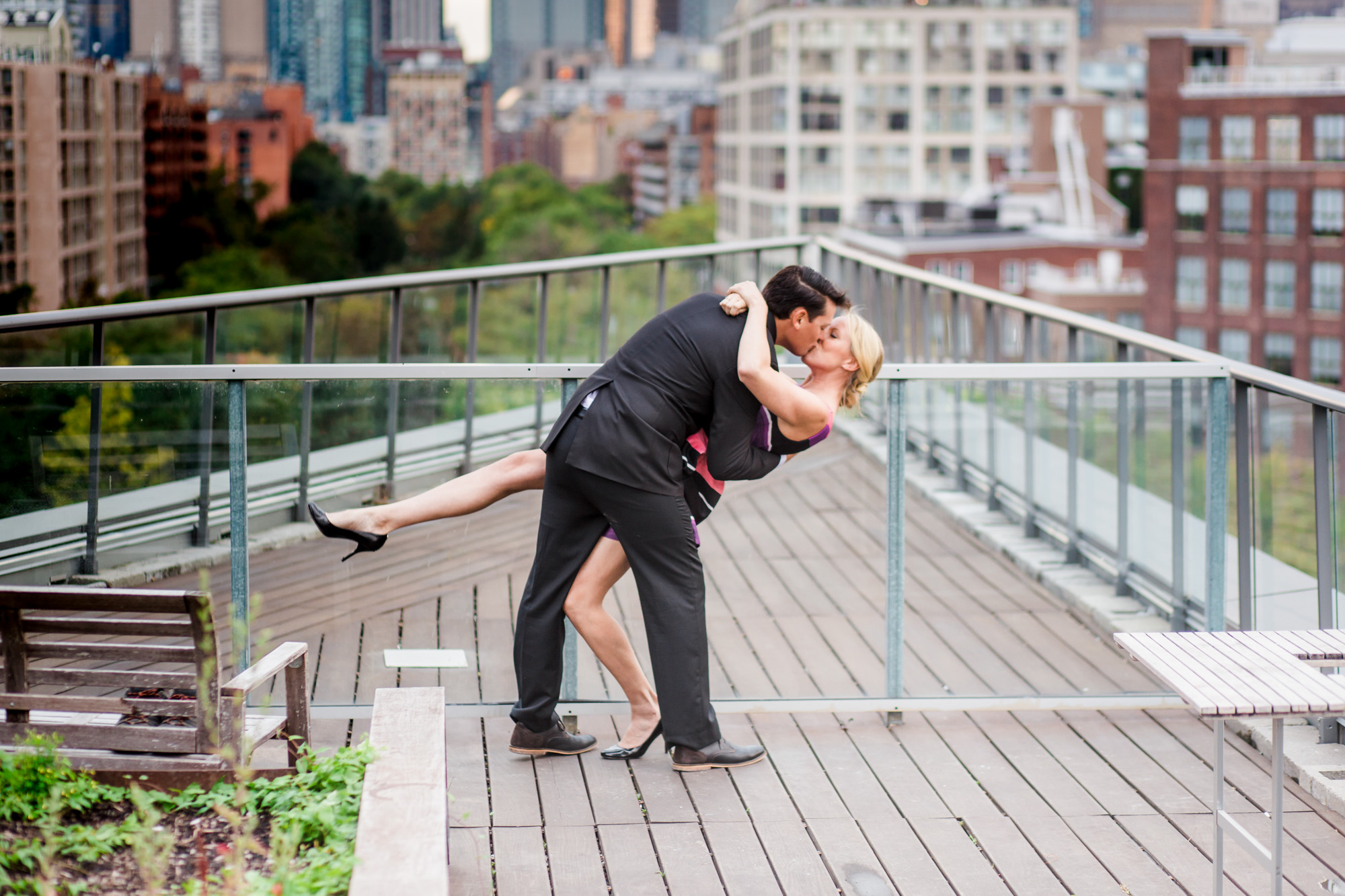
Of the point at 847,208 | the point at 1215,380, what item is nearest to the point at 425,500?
the point at 1215,380

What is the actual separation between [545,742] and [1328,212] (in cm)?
6045

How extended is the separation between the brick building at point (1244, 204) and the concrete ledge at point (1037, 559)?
183ft

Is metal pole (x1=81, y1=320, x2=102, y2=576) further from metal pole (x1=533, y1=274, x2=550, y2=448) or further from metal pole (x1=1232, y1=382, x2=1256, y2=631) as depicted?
metal pole (x1=533, y1=274, x2=550, y2=448)

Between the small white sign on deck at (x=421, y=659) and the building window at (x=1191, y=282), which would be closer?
the small white sign on deck at (x=421, y=659)

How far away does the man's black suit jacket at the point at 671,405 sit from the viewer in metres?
3.85

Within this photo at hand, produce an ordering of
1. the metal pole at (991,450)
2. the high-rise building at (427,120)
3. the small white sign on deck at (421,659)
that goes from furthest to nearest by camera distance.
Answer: the high-rise building at (427,120)
the metal pole at (991,450)
the small white sign on deck at (421,659)

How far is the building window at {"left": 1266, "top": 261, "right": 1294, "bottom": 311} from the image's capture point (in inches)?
2333

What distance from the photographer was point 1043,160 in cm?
8219

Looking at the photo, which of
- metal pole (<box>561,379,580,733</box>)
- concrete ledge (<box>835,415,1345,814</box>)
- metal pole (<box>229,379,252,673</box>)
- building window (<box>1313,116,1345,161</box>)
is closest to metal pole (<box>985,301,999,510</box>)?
concrete ledge (<box>835,415,1345,814</box>)

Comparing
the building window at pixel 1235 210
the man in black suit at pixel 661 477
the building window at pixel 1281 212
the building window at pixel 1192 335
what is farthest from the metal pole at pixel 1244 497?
the building window at pixel 1192 335

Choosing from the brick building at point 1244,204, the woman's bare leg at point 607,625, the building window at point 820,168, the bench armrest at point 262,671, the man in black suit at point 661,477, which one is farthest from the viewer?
the building window at point 820,168

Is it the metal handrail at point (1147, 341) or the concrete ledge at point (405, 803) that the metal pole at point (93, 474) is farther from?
the metal handrail at point (1147, 341)

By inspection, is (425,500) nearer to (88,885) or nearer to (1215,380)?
(88,885)

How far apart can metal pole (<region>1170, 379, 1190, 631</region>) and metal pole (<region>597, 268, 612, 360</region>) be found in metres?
4.08
